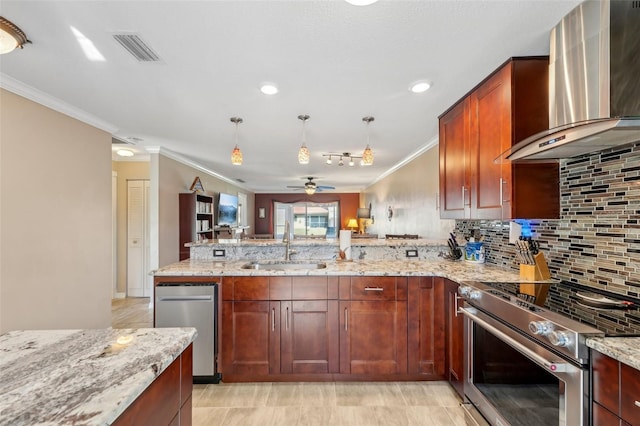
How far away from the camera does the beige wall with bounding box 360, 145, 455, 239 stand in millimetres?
3922

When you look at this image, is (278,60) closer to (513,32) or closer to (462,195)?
(513,32)

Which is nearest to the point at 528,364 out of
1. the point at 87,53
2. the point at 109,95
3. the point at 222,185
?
the point at 87,53

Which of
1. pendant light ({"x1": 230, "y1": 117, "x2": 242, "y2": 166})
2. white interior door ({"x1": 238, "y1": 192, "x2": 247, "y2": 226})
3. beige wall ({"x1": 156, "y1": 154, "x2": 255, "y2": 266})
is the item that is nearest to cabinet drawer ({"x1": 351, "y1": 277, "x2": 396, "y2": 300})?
pendant light ({"x1": 230, "y1": 117, "x2": 242, "y2": 166})

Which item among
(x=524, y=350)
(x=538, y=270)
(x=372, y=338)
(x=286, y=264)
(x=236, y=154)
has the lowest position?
(x=372, y=338)

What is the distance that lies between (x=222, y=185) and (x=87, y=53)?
5747mm

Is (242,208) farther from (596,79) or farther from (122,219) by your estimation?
(596,79)

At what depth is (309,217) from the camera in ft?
38.8

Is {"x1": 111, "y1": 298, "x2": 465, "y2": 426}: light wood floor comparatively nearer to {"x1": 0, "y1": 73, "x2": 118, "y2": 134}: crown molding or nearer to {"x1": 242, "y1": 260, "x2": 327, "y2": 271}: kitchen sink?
{"x1": 242, "y1": 260, "x2": 327, "y2": 271}: kitchen sink

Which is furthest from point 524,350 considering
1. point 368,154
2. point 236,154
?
point 236,154

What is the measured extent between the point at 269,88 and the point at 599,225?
7.68 feet

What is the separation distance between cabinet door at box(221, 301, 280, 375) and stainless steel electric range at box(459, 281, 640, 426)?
4.70 feet

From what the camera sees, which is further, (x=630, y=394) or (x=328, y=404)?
(x=328, y=404)

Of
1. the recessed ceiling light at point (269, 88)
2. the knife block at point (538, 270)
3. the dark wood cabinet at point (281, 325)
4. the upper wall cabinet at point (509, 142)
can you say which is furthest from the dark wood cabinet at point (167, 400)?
the knife block at point (538, 270)

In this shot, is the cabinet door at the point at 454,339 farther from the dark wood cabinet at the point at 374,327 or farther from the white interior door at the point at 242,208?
the white interior door at the point at 242,208
